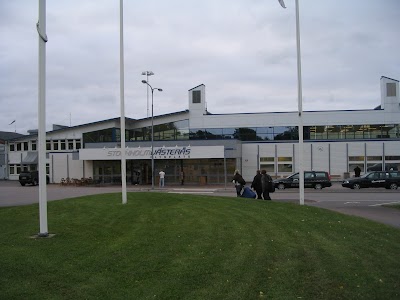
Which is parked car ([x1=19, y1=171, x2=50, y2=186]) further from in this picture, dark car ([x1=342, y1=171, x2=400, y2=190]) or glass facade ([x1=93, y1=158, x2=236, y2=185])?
dark car ([x1=342, y1=171, x2=400, y2=190])

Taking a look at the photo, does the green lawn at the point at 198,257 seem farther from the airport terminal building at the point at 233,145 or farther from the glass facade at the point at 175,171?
the glass facade at the point at 175,171

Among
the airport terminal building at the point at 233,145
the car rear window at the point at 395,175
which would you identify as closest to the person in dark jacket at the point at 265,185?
the car rear window at the point at 395,175

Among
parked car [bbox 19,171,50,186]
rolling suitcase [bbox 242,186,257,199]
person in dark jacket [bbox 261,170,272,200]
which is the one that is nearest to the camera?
person in dark jacket [bbox 261,170,272,200]

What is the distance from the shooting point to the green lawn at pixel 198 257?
5383mm

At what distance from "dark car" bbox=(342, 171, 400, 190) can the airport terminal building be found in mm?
12877

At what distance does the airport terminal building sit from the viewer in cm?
4297

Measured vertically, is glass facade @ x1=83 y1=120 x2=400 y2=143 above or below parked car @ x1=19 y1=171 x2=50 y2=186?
above

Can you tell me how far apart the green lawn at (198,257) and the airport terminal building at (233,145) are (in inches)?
1210

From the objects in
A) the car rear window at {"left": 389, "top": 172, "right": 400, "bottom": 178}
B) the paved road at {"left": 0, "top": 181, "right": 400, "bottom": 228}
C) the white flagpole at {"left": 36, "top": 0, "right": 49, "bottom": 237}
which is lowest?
the paved road at {"left": 0, "top": 181, "right": 400, "bottom": 228}

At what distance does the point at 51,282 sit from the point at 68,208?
7.84 meters

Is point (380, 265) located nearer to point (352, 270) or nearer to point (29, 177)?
point (352, 270)

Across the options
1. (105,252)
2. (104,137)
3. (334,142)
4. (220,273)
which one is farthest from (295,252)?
(104,137)

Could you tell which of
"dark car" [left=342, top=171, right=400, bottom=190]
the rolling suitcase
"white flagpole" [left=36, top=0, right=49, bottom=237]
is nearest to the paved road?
"dark car" [left=342, top=171, right=400, bottom=190]

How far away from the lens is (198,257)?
22.6ft
